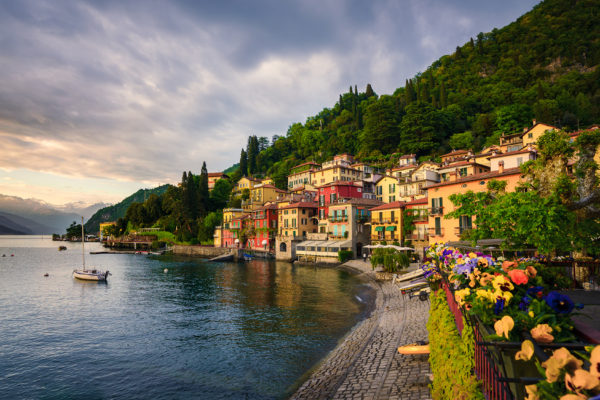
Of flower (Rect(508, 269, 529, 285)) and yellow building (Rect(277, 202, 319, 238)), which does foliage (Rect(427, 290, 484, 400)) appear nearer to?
flower (Rect(508, 269, 529, 285))

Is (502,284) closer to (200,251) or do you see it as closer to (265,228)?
(265,228)

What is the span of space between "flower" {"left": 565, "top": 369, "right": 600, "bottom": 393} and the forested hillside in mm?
80324

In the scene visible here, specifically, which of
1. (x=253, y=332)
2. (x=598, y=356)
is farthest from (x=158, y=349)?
(x=598, y=356)

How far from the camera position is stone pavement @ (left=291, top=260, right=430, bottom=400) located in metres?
10.8

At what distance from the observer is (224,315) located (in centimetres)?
2612

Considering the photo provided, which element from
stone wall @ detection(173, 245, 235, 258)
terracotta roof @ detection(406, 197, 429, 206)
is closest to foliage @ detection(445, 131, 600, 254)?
terracotta roof @ detection(406, 197, 429, 206)

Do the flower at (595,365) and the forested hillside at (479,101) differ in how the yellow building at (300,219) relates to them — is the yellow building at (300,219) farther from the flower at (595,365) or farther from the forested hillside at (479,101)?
the flower at (595,365)

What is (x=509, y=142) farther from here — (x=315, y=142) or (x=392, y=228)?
(x=315, y=142)

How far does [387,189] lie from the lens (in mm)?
62562

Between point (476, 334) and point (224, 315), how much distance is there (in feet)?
79.9

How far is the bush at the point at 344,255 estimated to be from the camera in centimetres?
→ 5481

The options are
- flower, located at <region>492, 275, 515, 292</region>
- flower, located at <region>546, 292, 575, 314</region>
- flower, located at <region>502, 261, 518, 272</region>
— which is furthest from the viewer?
flower, located at <region>502, 261, 518, 272</region>

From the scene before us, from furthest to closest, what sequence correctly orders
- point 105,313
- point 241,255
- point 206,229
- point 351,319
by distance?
point 206,229 < point 241,255 < point 105,313 < point 351,319

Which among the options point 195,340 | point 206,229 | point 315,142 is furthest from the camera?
point 315,142
